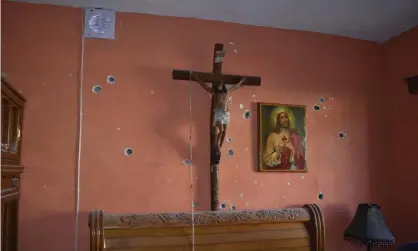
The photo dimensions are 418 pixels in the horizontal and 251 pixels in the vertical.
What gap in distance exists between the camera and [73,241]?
1998mm

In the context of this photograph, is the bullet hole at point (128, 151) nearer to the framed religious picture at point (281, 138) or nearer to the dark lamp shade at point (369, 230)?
the framed religious picture at point (281, 138)

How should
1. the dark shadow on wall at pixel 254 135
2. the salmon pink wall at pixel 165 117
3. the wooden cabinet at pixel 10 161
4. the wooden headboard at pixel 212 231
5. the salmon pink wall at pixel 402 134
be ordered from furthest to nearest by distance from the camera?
1. the salmon pink wall at pixel 402 134
2. the dark shadow on wall at pixel 254 135
3. the salmon pink wall at pixel 165 117
4. the wooden headboard at pixel 212 231
5. the wooden cabinet at pixel 10 161

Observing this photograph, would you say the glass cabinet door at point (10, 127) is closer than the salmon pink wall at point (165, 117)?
Yes

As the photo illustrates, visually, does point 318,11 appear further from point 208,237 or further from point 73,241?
point 73,241

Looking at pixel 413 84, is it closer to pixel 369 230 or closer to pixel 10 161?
pixel 369 230

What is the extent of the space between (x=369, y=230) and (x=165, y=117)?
136 cm

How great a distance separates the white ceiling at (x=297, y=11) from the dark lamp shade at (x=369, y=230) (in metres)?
1.18

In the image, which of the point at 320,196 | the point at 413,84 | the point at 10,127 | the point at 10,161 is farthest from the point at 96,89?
the point at 413,84

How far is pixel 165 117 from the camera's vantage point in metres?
2.21

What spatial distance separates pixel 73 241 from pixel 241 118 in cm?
120

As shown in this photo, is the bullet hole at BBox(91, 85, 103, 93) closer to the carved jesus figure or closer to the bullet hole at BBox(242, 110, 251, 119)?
the carved jesus figure

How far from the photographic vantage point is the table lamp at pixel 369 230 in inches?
83.8

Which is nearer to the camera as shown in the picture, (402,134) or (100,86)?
(100,86)

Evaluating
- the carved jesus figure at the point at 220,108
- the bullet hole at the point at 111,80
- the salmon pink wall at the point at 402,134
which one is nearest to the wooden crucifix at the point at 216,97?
the carved jesus figure at the point at 220,108
